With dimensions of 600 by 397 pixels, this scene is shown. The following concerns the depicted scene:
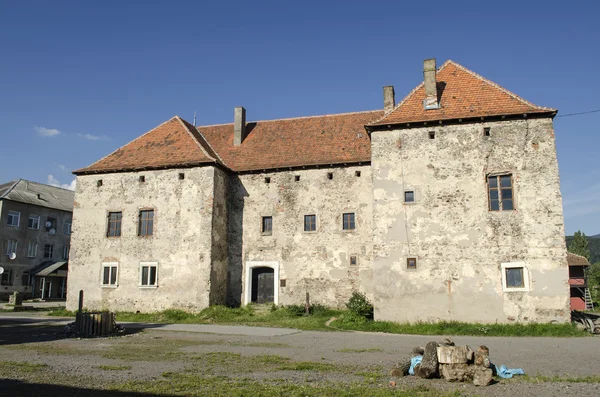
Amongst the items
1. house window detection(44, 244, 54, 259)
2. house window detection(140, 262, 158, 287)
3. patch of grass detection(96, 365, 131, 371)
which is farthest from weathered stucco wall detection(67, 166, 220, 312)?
house window detection(44, 244, 54, 259)

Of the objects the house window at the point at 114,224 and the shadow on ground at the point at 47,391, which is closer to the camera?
the shadow on ground at the point at 47,391

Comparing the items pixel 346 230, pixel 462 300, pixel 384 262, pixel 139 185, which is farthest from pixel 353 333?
pixel 139 185

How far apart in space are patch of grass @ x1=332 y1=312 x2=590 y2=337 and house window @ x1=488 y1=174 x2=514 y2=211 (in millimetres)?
4740

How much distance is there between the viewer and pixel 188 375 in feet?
28.5

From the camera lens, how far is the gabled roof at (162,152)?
24172 mm

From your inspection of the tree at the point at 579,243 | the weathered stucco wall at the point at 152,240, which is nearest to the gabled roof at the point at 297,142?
the weathered stucco wall at the point at 152,240

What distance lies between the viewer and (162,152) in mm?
25250

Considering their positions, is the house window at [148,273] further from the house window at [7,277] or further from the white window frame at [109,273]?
the house window at [7,277]

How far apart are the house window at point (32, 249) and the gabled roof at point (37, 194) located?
3689 millimetres

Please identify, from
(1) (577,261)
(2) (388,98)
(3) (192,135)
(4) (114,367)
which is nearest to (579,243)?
(1) (577,261)

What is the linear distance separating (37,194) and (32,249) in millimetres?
5664

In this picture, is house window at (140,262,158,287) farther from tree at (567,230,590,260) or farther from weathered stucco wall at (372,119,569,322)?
tree at (567,230,590,260)

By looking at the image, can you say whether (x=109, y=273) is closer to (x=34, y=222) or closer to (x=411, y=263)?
(x=411, y=263)

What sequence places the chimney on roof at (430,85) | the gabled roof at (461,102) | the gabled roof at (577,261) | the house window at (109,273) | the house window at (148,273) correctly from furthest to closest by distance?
the gabled roof at (577,261) < the house window at (109,273) < the house window at (148,273) < the chimney on roof at (430,85) < the gabled roof at (461,102)
